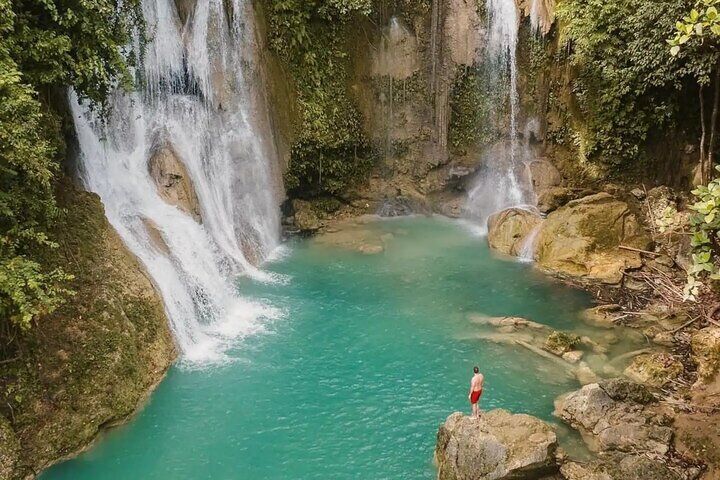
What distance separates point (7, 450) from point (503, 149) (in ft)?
61.2

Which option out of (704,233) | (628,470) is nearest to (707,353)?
(628,470)

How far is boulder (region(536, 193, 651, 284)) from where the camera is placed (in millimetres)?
16594

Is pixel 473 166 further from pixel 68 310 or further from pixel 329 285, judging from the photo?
pixel 68 310

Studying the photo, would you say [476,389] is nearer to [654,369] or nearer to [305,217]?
[654,369]

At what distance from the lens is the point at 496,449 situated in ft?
28.6

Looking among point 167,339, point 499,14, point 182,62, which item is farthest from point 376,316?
point 499,14

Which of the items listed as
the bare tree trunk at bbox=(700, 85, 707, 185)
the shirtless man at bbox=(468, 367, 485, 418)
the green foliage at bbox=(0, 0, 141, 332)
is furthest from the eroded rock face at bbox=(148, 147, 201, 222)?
the bare tree trunk at bbox=(700, 85, 707, 185)

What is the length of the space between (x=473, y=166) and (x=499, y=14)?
575 centimetres

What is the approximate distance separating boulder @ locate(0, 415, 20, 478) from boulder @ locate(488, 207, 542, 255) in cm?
1451

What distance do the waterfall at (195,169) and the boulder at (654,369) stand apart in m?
8.65

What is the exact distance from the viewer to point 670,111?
1766 centimetres

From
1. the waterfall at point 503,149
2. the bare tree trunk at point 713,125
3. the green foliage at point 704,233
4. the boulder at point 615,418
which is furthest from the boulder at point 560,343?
the waterfall at point 503,149

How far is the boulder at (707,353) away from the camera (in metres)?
11.0

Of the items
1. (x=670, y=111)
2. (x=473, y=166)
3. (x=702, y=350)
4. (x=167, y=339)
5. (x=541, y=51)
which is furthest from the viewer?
(x=473, y=166)
